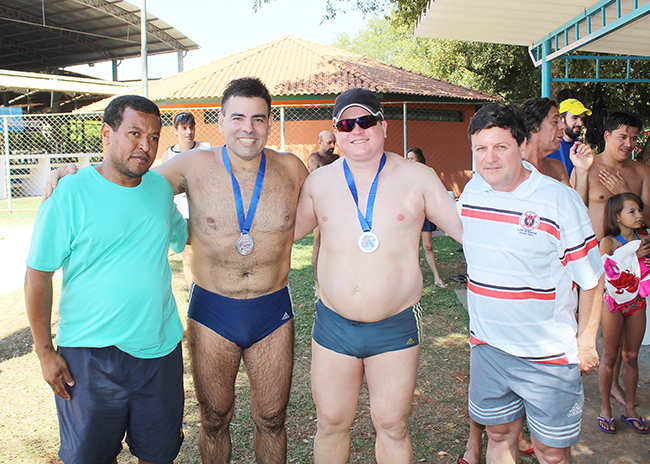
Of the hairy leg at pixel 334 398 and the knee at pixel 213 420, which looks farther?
the knee at pixel 213 420

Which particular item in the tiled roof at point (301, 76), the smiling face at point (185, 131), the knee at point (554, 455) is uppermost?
the tiled roof at point (301, 76)

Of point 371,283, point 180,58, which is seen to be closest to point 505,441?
point 371,283

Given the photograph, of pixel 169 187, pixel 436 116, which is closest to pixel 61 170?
pixel 169 187

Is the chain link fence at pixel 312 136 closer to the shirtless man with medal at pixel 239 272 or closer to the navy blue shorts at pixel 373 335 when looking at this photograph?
the shirtless man with medal at pixel 239 272

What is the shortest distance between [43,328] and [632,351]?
397cm

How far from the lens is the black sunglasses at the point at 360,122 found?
277cm

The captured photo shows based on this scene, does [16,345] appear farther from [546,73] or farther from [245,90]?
[546,73]

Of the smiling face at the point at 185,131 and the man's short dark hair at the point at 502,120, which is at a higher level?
the smiling face at the point at 185,131

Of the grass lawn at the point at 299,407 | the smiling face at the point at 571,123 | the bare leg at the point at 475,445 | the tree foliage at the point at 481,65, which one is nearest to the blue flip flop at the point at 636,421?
the grass lawn at the point at 299,407

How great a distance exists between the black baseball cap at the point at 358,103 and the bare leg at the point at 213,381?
149 cm

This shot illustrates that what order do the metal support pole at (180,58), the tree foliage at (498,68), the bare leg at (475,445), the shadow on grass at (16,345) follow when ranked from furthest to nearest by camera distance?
1. the metal support pole at (180,58)
2. the tree foliage at (498,68)
3. the shadow on grass at (16,345)
4. the bare leg at (475,445)

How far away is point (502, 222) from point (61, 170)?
7.91 feet

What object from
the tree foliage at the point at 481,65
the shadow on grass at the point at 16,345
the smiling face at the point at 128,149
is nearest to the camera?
the smiling face at the point at 128,149

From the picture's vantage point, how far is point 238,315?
290 cm
